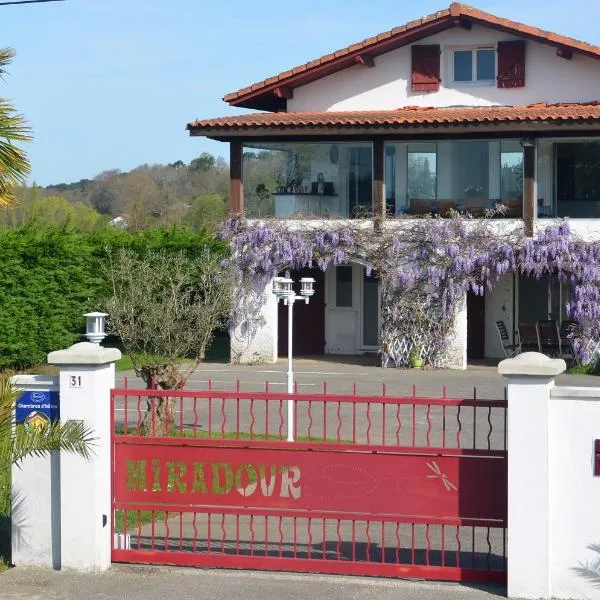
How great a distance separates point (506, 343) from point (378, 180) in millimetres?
4867

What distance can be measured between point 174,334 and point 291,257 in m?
10.6

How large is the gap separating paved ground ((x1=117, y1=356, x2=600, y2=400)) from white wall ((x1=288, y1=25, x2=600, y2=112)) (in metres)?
6.51

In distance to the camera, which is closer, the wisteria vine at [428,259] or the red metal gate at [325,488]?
the red metal gate at [325,488]

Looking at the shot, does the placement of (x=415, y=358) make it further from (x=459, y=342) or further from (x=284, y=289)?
(x=284, y=289)

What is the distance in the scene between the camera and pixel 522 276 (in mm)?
27719

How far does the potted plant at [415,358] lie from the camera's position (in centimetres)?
2608

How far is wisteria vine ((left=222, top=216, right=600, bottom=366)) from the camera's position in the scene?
25.4 metres

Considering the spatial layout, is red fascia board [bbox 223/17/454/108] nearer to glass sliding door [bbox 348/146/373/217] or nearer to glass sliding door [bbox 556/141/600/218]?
glass sliding door [bbox 348/146/373/217]

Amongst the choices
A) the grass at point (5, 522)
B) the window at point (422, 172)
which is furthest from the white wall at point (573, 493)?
the window at point (422, 172)

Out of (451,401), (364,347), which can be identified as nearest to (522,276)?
(364,347)

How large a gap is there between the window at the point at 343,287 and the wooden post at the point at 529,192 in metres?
4.97

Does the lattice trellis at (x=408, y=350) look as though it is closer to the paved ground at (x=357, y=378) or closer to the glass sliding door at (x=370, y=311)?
the paved ground at (x=357, y=378)

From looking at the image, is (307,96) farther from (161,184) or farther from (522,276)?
(161,184)

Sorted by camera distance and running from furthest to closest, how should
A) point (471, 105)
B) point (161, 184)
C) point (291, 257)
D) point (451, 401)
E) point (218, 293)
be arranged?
1. point (161, 184)
2. point (471, 105)
3. point (291, 257)
4. point (218, 293)
5. point (451, 401)
